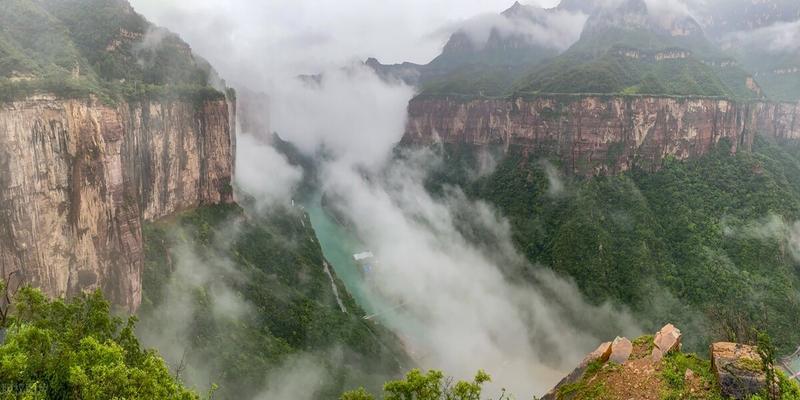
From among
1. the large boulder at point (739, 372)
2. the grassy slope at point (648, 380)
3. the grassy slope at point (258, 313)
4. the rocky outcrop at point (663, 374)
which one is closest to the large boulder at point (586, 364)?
the rocky outcrop at point (663, 374)

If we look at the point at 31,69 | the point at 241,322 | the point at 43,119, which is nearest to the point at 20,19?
the point at 31,69

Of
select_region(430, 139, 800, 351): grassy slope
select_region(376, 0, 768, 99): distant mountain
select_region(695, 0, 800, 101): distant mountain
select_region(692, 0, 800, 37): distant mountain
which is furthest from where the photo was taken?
select_region(692, 0, 800, 37): distant mountain

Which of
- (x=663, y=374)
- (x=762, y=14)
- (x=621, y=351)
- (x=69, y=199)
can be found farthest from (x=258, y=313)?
(x=762, y=14)

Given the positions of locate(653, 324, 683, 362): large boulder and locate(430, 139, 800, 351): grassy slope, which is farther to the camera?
locate(430, 139, 800, 351): grassy slope

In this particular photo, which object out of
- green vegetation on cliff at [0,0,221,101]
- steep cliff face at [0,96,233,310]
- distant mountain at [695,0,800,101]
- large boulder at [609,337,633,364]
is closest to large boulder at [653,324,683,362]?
large boulder at [609,337,633,364]

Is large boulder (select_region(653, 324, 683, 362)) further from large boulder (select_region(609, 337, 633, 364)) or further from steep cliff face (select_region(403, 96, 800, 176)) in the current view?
steep cliff face (select_region(403, 96, 800, 176))

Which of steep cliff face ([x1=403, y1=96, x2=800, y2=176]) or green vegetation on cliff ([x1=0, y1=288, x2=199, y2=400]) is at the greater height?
steep cliff face ([x1=403, y1=96, x2=800, y2=176])

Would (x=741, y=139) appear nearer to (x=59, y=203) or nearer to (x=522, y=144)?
(x=522, y=144)
